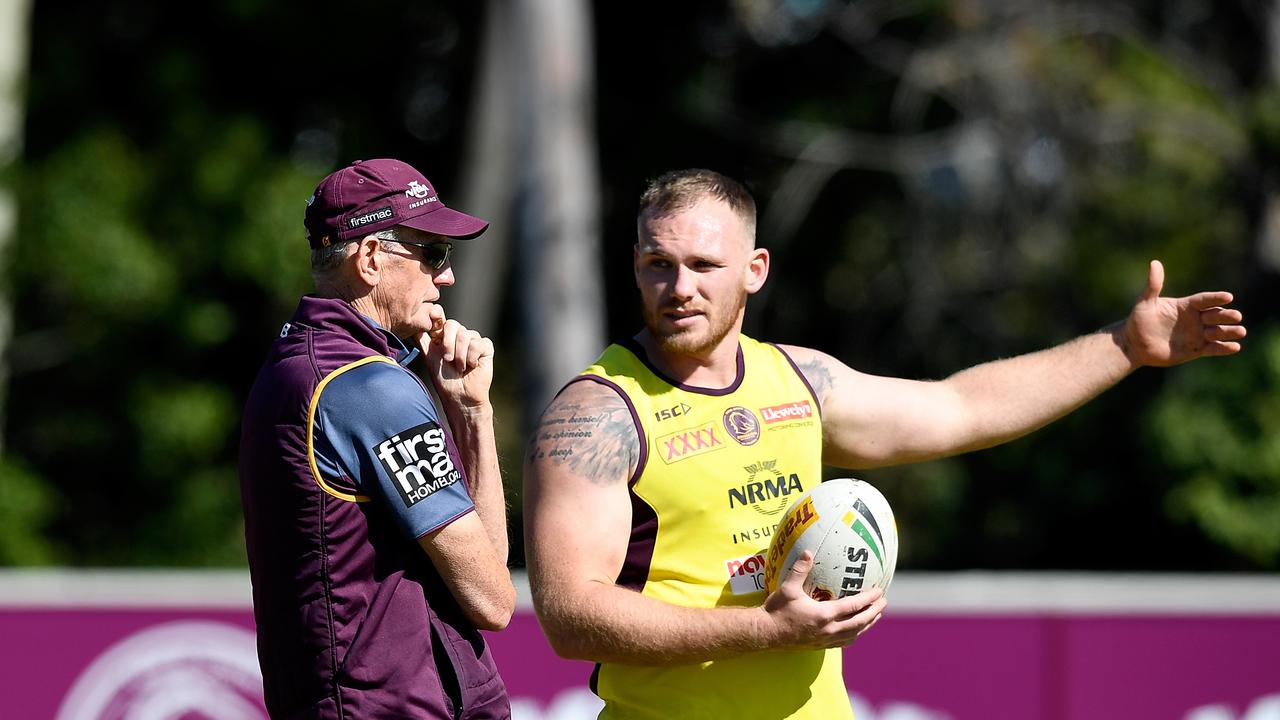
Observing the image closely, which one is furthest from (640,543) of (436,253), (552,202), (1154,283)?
(552,202)

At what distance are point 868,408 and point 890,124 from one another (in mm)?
13997

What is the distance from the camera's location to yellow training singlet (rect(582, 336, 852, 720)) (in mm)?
4117

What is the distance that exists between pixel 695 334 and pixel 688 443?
0.97ft

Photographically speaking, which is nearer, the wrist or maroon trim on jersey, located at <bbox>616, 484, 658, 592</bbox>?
the wrist

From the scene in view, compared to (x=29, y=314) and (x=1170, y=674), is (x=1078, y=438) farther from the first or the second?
(x=29, y=314)

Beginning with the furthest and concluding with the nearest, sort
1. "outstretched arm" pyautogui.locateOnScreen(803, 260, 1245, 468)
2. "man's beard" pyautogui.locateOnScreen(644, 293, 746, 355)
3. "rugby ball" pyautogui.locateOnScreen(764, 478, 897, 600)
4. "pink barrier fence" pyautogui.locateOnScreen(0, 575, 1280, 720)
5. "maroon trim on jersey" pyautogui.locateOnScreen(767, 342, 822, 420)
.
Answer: "pink barrier fence" pyautogui.locateOnScreen(0, 575, 1280, 720), "outstretched arm" pyautogui.locateOnScreen(803, 260, 1245, 468), "maroon trim on jersey" pyautogui.locateOnScreen(767, 342, 822, 420), "man's beard" pyautogui.locateOnScreen(644, 293, 746, 355), "rugby ball" pyautogui.locateOnScreen(764, 478, 897, 600)

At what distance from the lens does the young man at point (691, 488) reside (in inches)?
154

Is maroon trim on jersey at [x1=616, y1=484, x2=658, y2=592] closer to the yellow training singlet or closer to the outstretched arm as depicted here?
the yellow training singlet

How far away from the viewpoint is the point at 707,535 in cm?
413

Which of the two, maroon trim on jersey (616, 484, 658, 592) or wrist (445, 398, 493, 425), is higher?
wrist (445, 398, 493, 425)

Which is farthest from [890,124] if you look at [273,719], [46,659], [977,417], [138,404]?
[273,719]

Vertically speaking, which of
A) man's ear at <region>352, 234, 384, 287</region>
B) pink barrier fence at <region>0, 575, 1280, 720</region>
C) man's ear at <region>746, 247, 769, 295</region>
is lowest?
pink barrier fence at <region>0, 575, 1280, 720</region>

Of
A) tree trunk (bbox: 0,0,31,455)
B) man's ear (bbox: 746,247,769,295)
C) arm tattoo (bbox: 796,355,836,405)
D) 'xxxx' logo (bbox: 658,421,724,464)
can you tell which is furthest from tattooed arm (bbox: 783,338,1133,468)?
tree trunk (bbox: 0,0,31,455)

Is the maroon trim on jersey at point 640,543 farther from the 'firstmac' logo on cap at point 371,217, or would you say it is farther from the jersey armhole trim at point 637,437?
the 'firstmac' logo on cap at point 371,217
